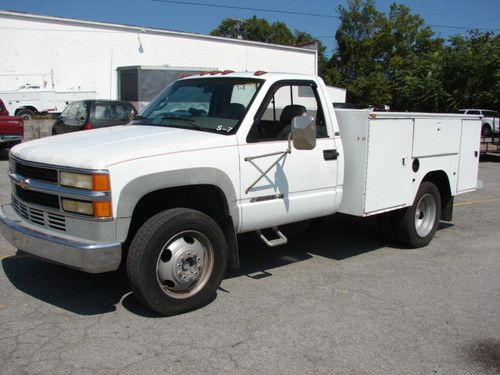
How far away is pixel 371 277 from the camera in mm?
5668

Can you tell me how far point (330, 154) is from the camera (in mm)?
5566

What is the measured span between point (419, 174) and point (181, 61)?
29.9 meters

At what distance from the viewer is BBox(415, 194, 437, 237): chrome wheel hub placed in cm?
691

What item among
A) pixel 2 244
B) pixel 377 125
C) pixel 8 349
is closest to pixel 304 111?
pixel 377 125

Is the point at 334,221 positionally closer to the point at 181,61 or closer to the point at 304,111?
the point at 304,111

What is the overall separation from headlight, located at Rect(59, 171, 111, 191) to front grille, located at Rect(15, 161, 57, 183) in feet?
0.43

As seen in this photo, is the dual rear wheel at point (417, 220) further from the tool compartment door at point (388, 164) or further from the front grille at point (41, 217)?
the front grille at point (41, 217)

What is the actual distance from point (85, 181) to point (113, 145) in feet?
1.56

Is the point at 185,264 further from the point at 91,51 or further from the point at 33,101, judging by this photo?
the point at 91,51

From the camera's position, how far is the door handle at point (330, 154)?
5520mm

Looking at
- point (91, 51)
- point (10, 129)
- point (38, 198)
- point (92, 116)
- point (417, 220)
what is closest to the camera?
point (38, 198)

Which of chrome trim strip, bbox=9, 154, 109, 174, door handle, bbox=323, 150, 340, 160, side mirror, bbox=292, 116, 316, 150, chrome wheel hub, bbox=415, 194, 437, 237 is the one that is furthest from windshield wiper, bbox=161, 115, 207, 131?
chrome wheel hub, bbox=415, 194, 437, 237

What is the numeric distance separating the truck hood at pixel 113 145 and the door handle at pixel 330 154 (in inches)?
46.2

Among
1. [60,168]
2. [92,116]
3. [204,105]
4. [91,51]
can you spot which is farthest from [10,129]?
[91,51]
